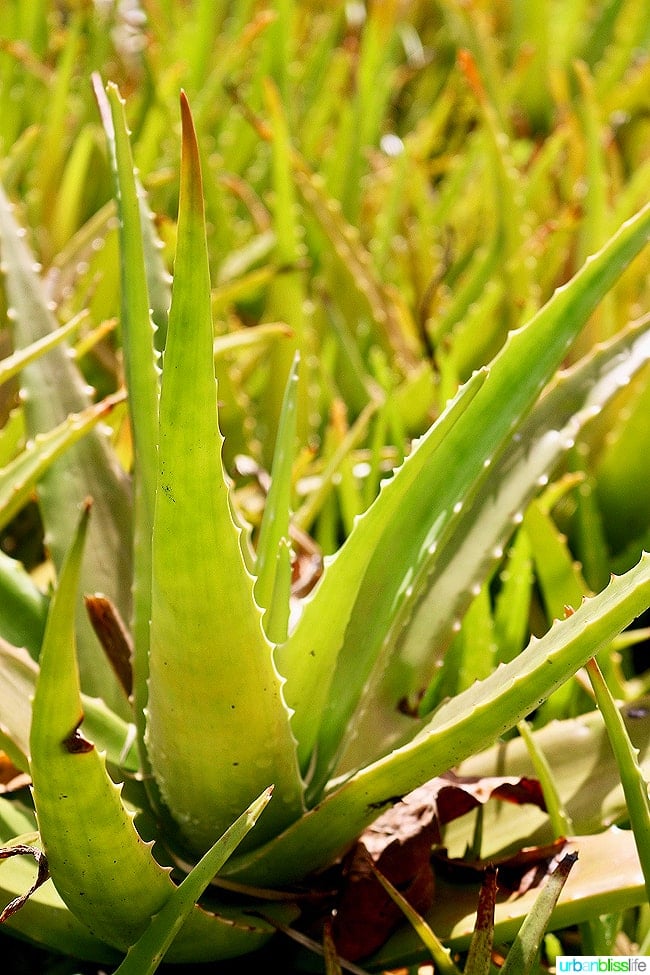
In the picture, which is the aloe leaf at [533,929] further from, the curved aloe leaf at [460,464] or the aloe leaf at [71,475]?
the aloe leaf at [71,475]

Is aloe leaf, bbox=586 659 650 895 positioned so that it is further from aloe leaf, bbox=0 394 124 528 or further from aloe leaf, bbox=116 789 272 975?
aloe leaf, bbox=0 394 124 528

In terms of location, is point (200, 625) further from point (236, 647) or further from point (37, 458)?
point (37, 458)

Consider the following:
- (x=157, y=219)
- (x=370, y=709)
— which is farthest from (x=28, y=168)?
(x=370, y=709)

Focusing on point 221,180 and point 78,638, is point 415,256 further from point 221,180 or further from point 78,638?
point 78,638

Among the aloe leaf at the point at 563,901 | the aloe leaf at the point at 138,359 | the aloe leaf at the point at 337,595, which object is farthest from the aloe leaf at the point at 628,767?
the aloe leaf at the point at 138,359

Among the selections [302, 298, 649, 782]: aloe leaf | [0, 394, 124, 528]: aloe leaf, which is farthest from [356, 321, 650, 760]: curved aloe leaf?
[0, 394, 124, 528]: aloe leaf

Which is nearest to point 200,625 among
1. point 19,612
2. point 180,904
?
point 180,904
